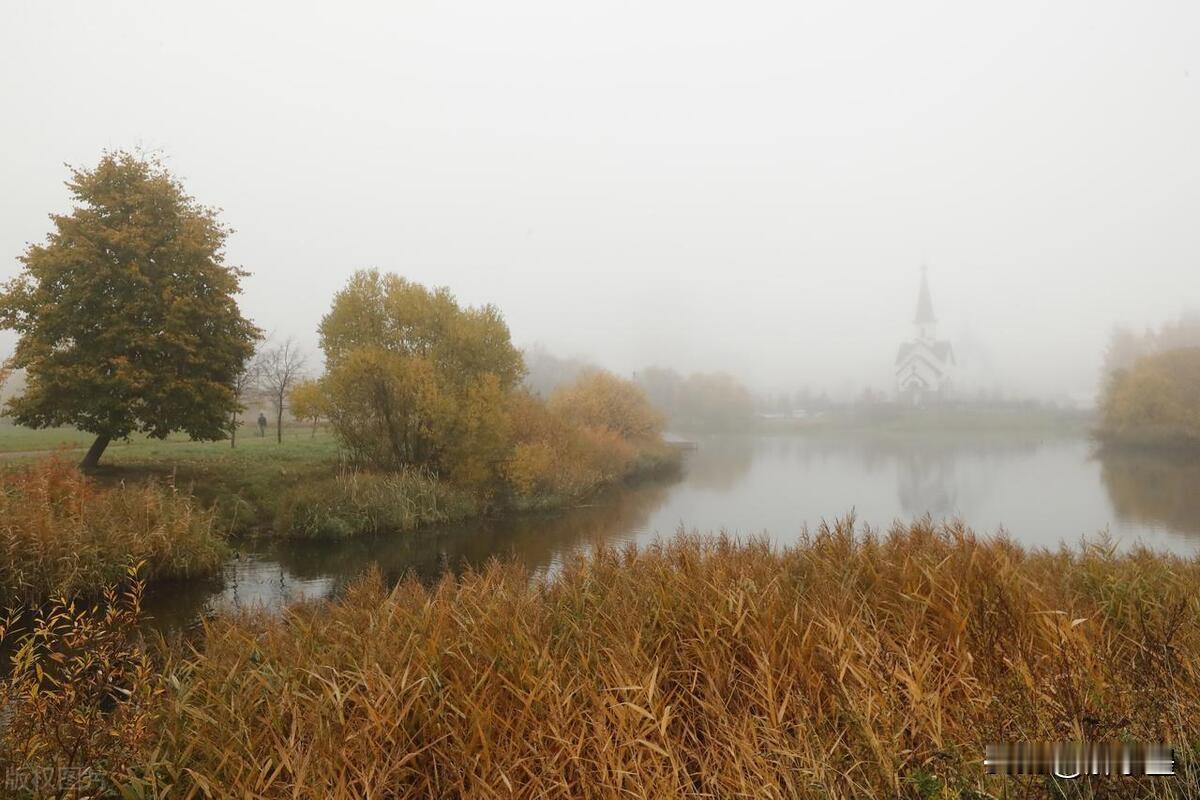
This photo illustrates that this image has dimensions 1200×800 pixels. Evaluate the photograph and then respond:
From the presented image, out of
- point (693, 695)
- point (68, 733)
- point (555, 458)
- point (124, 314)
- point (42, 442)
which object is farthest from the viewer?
point (555, 458)

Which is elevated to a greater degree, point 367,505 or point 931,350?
point 931,350

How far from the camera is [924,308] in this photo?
110375mm

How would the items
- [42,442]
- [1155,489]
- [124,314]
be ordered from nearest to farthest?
[124,314], [42,442], [1155,489]

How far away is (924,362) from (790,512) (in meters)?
87.6

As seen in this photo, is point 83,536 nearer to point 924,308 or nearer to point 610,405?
point 610,405

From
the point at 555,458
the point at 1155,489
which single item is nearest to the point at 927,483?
the point at 1155,489

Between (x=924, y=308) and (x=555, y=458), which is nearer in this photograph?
(x=555, y=458)

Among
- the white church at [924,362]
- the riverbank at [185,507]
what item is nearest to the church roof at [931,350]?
the white church at [924,362]

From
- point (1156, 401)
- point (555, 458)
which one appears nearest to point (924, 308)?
point (1156, 401)

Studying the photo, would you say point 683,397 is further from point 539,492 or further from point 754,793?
point 754,793

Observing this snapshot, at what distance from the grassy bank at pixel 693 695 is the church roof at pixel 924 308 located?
118m

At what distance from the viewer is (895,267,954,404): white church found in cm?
8338

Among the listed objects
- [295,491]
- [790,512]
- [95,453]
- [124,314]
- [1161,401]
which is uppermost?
[124,314]

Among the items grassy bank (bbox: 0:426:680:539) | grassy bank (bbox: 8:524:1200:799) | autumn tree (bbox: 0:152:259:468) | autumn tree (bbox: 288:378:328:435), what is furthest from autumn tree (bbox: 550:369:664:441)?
grassy bank (bbox: 8:524:1200:799)
